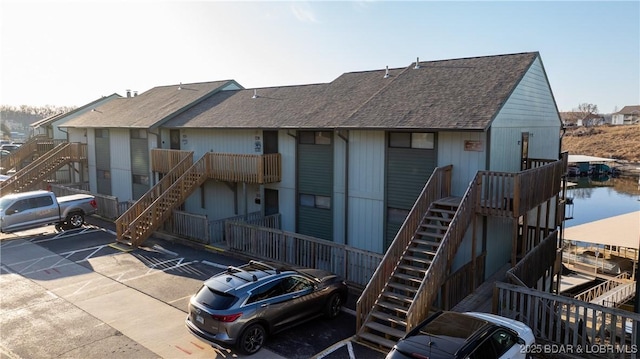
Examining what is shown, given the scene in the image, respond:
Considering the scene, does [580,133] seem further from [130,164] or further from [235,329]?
[235,329]

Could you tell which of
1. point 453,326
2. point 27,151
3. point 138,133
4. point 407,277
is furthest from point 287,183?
point 27,151

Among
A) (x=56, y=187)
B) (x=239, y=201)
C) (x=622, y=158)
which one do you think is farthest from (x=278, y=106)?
(x=622, y=158)

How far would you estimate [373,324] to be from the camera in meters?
11.2

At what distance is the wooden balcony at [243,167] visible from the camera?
19969 mm

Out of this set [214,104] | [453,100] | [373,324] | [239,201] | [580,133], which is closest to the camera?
[373,324]

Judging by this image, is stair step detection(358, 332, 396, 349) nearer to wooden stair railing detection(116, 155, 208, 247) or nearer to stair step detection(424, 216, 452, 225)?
stair step detection(424, 216, 452, 225)

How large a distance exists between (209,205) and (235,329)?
589 inches

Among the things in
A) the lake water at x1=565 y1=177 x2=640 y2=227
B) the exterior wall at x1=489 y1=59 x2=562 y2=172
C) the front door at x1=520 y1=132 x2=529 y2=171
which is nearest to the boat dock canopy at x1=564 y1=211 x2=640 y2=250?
the exterior wall at x1=489 y1=59 x2=562 y2=172

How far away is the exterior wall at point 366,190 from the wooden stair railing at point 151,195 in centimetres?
940

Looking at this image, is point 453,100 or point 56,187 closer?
point 453,100

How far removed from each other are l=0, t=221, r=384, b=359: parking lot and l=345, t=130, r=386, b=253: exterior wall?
4.20 m

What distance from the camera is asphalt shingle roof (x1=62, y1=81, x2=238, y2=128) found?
87.6 ft

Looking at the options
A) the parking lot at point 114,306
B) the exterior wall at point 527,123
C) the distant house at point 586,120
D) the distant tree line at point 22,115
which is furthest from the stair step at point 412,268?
the distant tree line at point 22,115

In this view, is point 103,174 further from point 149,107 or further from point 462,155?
point 462,155
